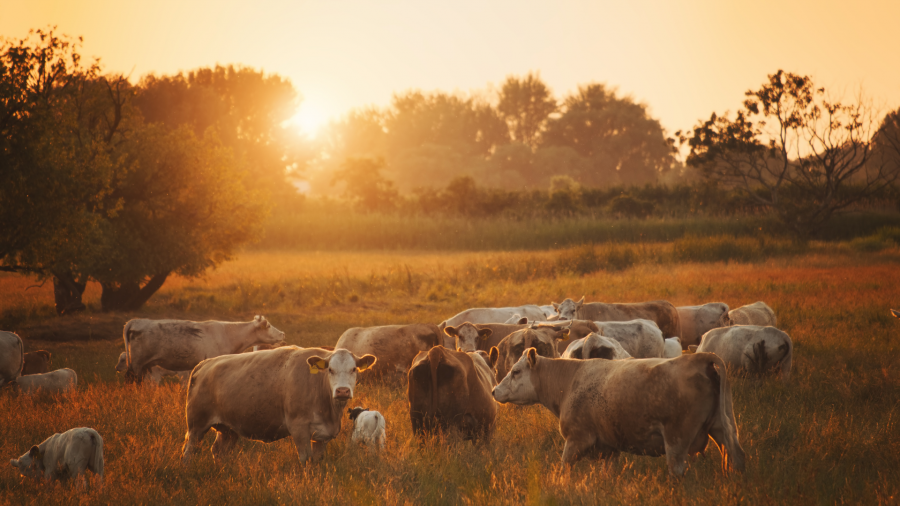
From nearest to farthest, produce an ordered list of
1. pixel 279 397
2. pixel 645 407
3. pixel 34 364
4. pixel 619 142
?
pixel 645 407, pixel 279 397, pixel 34 364, pixel 619 142

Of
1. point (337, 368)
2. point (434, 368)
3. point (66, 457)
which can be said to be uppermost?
point (337, 368)

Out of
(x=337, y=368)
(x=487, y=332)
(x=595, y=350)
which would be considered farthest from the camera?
(x=487, y=332)

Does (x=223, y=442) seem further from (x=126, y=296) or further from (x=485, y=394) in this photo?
(x=126, y=296)

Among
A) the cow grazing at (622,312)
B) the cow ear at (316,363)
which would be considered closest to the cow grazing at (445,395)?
the cow ear at (316,363)

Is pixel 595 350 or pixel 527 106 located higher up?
pixel 527 106

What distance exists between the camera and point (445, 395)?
7.74 metres

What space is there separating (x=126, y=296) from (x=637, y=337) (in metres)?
17.9

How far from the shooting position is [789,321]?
16.4 m

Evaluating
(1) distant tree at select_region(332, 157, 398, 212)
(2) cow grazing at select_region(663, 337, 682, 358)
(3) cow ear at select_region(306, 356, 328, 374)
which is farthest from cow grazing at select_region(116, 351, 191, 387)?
(1) distant tree at select_region(332, 157, 398, 212)

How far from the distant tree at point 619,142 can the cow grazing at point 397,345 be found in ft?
230

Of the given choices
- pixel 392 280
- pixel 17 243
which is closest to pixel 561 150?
pixel 392 280

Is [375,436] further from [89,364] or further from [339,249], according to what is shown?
[339,249]

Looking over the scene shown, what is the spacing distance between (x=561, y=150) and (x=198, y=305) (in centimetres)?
6411

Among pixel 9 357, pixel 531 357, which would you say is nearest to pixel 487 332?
pixel 531 357
